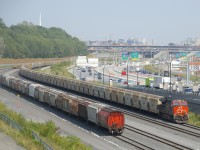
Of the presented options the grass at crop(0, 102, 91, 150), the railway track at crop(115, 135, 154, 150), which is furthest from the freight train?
the grass at crop(0, 102, 91, 150)

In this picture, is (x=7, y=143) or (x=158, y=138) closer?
(x=7, y=143)

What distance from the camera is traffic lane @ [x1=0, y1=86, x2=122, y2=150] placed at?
3812 centimetres

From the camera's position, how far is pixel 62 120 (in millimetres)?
50062

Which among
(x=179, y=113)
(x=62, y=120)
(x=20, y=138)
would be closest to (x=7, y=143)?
(x=20, y=138)

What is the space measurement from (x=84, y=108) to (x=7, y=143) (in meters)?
15.6

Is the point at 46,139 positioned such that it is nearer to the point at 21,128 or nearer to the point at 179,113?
the point at 21,128

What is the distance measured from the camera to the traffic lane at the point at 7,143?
30484 millimetres

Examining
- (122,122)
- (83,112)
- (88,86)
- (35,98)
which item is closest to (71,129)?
(83,112)

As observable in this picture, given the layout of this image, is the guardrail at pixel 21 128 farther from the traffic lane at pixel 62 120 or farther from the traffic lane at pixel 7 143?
the traffic lane at pixel 62 120

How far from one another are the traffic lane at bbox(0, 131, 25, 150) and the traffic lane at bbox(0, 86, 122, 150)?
7181mm

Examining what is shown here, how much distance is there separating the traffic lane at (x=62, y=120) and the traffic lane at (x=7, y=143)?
23.6 feet

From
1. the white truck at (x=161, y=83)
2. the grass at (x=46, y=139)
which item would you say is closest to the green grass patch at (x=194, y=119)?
the grass at (x=46, y=139)

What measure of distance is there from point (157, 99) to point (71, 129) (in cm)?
1181

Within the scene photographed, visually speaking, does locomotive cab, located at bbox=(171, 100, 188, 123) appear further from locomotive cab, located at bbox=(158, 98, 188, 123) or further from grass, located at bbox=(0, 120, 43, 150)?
grass, located at bbox=(0, 120, 43, 150)
